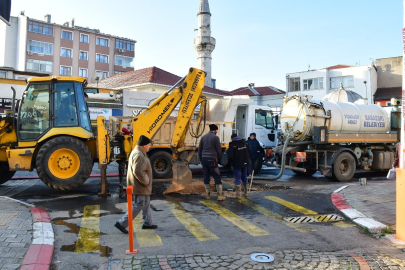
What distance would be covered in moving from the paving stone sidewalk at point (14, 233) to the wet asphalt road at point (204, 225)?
1.46 ft

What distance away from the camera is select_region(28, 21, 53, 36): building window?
50.6m

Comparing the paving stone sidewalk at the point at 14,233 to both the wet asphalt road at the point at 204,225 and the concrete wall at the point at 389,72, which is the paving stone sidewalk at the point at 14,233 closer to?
the wet asphalt road at the point at 204,225

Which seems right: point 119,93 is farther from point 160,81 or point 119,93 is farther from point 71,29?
point 71,29

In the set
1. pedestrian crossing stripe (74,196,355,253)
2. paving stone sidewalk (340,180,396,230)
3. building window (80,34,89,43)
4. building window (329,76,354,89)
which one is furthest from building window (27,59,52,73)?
paving stone sidewalk (340,180,396,230)

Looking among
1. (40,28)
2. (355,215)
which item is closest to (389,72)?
(355,215)

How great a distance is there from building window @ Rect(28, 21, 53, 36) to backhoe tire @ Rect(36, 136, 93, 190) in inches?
1907

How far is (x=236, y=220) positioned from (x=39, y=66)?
51.6m

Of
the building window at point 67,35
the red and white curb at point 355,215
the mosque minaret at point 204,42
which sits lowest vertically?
the red and white curb at point 355,215

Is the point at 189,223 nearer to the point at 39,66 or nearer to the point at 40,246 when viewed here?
the point at 40,246

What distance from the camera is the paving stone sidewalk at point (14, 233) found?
467 cm

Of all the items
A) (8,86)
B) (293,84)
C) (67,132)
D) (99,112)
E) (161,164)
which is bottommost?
(161,164)

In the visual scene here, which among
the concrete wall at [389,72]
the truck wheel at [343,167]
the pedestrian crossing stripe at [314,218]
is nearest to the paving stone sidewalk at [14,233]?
the pedestrian crossing stripe at [314,218]

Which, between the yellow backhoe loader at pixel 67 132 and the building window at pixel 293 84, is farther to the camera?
the building window at pixel 293 84

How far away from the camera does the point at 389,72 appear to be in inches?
1930
